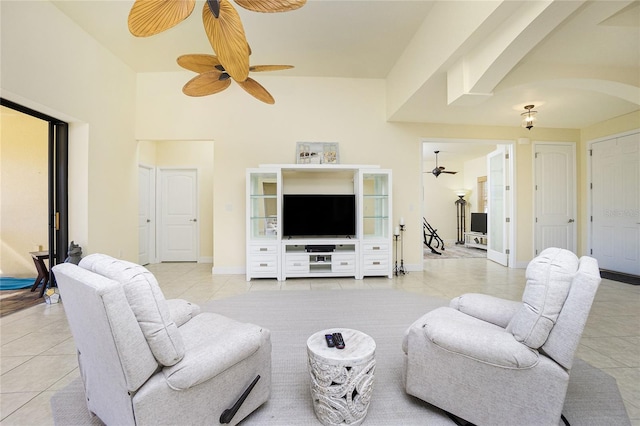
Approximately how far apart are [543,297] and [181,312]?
77.8 inches

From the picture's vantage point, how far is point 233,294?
3.59 meters

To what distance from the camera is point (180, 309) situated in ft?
5.58

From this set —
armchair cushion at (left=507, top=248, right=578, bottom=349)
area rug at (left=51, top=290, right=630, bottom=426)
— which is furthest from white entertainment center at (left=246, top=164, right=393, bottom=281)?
armchair cushion at (left=507, top=248, right=578, bottom=349)

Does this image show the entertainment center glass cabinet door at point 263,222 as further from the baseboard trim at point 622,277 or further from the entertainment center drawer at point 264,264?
the baseboard trim at point 622,277

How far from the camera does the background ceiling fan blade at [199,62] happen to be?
220cm

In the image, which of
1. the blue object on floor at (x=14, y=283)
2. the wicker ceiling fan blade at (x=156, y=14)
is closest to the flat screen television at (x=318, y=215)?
the wicker ceiling fan blade at (x=156, y=14)

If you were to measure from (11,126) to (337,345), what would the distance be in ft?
18.8

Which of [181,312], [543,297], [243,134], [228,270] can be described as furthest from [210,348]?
[243,134]

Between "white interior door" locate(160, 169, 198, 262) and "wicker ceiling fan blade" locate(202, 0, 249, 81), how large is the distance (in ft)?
14.3

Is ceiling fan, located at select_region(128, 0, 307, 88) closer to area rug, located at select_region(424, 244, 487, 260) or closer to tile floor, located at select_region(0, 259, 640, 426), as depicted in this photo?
tile floor, located at select_region(0, 259, 640, 426)

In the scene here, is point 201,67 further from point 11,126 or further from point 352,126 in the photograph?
point 11,126

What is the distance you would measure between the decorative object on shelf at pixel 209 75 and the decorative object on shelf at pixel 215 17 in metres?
0.39

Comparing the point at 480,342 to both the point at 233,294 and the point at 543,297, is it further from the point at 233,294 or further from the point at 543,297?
the point at 233,294

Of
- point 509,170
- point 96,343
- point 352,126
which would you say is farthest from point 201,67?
point 509,170
